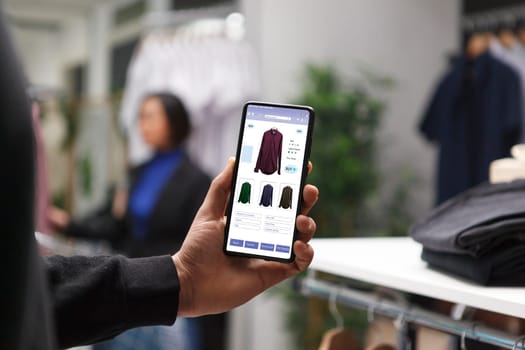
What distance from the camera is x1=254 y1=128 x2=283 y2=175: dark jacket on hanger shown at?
0.96m

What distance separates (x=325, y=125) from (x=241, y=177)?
209 cm

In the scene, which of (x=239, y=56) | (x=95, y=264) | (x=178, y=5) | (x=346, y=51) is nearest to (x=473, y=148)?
(x=346, y=51)

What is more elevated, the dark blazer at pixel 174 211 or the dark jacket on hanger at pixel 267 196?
the dark jacket on hanger at pixel 267 196

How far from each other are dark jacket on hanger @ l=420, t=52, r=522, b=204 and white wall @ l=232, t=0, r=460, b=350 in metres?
0.53

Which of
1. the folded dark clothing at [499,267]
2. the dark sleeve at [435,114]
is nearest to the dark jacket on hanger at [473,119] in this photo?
the dark sleeve at [435,114]

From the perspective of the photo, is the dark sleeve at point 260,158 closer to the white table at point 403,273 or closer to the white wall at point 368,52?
the white table at point 403,273

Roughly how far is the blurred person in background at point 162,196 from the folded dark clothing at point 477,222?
1.58m

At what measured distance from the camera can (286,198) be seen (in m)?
0.94

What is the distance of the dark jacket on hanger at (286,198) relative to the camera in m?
0.94

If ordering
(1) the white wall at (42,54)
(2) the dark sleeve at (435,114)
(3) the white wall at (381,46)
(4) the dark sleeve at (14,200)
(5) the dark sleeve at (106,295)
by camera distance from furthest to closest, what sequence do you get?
(1) the white wall at (42,54)
(3) the white wall at (381,46)
(2) the dark sleeve at (435,114)
(5) the dark sleeve at (106,295)
(4) the dark sleeve at (14,200)

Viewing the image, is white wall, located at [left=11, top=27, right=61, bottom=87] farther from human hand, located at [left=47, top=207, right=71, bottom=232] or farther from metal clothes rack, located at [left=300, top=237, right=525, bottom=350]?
metal clothes rack, located at [left=300, top=237, right=525, bottom=350]

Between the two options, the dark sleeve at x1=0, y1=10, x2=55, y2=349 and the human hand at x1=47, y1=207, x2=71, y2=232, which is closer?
the dark sleeve at x1=0, y1=10, x2=55, y2=349

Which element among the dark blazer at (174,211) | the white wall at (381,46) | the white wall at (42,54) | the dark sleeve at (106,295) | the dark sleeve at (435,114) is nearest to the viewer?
the dark sleeve at (106,295)

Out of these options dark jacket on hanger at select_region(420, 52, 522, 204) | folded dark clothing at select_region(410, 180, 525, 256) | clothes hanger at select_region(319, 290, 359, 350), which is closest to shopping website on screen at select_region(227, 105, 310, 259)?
folded dark clothing at select_region(410, 180, 525, 256)
